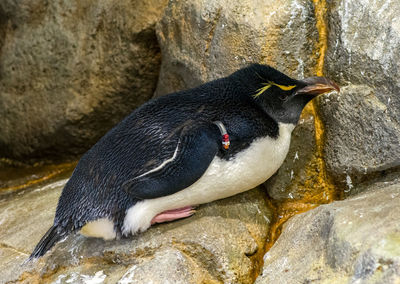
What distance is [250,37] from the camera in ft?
8.24

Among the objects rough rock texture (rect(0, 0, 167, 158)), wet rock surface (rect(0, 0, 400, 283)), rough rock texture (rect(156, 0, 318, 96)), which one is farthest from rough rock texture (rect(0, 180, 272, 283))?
rough rock texture (rect(0, 0, 167, 158))

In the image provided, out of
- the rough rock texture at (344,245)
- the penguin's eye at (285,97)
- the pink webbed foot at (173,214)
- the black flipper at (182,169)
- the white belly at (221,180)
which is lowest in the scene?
the rough rock texture at (344,245)

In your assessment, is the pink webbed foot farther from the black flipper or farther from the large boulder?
the large boulder

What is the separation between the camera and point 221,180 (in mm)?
2205

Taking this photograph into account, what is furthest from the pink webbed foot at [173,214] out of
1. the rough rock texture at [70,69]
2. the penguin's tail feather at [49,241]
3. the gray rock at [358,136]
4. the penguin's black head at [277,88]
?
the rough rock texture at [70,69]

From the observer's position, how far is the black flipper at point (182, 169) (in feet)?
6.82

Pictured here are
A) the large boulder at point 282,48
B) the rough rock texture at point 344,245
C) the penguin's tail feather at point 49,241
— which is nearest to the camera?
the rough rock texture at point 344,245

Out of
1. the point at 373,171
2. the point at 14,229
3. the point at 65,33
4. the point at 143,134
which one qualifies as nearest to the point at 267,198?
the point at 373,171

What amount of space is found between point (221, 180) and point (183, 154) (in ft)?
0.69

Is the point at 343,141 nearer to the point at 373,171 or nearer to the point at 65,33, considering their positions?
the point at 373,171

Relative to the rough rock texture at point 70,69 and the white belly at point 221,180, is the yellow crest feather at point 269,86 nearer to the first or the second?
the white belly at point 221,180

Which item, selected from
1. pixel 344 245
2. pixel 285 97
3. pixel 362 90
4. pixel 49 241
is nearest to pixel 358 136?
pixel 362 90

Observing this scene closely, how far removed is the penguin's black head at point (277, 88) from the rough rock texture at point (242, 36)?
0.23 meters

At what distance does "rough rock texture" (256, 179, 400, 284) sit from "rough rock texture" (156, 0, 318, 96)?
2.26ft
